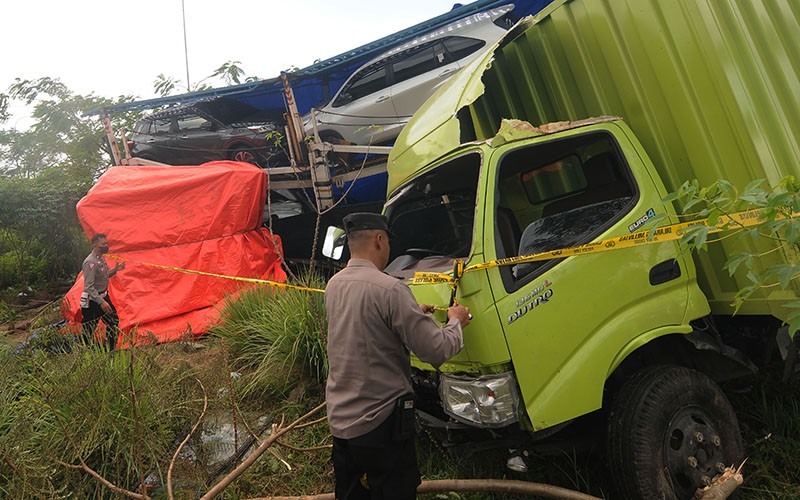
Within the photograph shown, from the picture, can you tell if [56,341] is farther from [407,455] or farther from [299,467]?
[407,455]

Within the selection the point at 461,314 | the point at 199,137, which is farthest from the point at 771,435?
the point at 199,137

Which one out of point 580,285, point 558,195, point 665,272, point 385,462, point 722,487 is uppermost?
point 558,195

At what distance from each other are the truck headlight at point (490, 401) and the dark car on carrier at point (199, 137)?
7.01 metres

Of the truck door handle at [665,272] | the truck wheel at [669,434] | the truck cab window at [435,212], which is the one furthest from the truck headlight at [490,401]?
the truck door handle at [665,272]

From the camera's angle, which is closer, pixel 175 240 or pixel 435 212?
pixel 435 212

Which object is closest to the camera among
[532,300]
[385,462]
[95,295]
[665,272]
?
[385,462]

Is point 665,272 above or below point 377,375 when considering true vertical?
below

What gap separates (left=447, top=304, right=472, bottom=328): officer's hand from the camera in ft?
7.02

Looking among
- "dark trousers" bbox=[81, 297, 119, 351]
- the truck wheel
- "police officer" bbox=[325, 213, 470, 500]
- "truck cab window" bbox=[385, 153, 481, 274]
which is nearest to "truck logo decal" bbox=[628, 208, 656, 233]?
the truck wheel

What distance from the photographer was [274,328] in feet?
15.2

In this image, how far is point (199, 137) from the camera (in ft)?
28.4

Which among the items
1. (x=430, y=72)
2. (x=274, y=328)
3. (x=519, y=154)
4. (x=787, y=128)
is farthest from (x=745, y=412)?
(x=430, y=72)

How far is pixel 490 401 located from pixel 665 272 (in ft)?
3.94

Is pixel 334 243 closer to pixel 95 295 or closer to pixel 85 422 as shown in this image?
pixel 85 422
